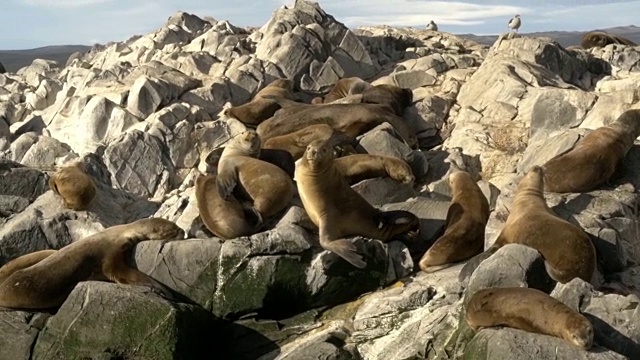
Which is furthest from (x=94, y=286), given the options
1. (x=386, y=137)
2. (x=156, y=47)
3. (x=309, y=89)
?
(x=156, y=47)

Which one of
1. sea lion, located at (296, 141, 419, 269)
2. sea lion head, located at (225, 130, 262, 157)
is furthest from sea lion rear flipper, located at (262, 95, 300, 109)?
sea lion, located at (296, 141, 419, 269)

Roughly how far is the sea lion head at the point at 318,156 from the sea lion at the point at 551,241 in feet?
7.32

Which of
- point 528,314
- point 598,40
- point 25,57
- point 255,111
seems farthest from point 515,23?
point 25,57

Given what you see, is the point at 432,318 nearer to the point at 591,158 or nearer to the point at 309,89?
the point at 591,158

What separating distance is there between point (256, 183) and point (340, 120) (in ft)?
10.6

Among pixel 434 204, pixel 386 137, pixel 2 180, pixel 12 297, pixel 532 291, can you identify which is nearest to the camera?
pixel 532 291

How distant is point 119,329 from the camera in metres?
9.25

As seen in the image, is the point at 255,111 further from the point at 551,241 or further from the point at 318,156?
the point at 551,241

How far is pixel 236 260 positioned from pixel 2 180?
6481 mm

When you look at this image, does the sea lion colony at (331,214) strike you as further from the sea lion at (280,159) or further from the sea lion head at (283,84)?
the sea lion head at (283,84)

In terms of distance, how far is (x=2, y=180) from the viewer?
14727 mm

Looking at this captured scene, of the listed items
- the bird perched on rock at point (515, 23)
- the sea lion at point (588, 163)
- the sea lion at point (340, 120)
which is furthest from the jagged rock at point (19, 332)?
the bird perched on rock at point (515, 23)

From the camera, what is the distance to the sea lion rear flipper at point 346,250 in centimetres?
1005

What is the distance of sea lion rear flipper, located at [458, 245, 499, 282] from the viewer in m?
9.50
